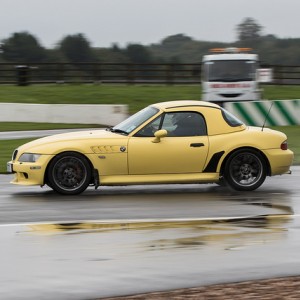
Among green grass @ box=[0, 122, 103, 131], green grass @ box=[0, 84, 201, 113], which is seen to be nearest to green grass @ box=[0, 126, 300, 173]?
green grass @ box=[0, 122, 103, 131]

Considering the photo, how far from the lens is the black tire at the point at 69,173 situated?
42.2 ft

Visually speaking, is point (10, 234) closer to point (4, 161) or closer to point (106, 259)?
point (106, 259)

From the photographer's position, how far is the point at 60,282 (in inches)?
283

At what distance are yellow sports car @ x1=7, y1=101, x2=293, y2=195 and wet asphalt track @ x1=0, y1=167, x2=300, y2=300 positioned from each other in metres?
0.27

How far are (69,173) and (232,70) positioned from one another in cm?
2082

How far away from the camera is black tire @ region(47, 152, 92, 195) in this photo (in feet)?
42.2

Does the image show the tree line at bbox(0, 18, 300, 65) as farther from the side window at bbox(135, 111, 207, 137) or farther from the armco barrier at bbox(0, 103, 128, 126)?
the side window at bbox(135, 111, 207, 137)

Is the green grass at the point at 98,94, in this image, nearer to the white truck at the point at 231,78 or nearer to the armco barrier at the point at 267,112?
the white truck at the point at 231,78

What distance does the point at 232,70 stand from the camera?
108ft

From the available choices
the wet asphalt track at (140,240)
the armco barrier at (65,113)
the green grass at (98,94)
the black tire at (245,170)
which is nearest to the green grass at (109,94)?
the green grass at (98,94)

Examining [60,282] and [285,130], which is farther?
[285,130]

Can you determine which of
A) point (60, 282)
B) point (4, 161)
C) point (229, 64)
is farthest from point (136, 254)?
Result: point (229, 64)

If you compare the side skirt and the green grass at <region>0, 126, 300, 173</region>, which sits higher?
the green grass at <region>0, 126, 300, 173</region>

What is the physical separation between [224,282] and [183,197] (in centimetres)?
549
